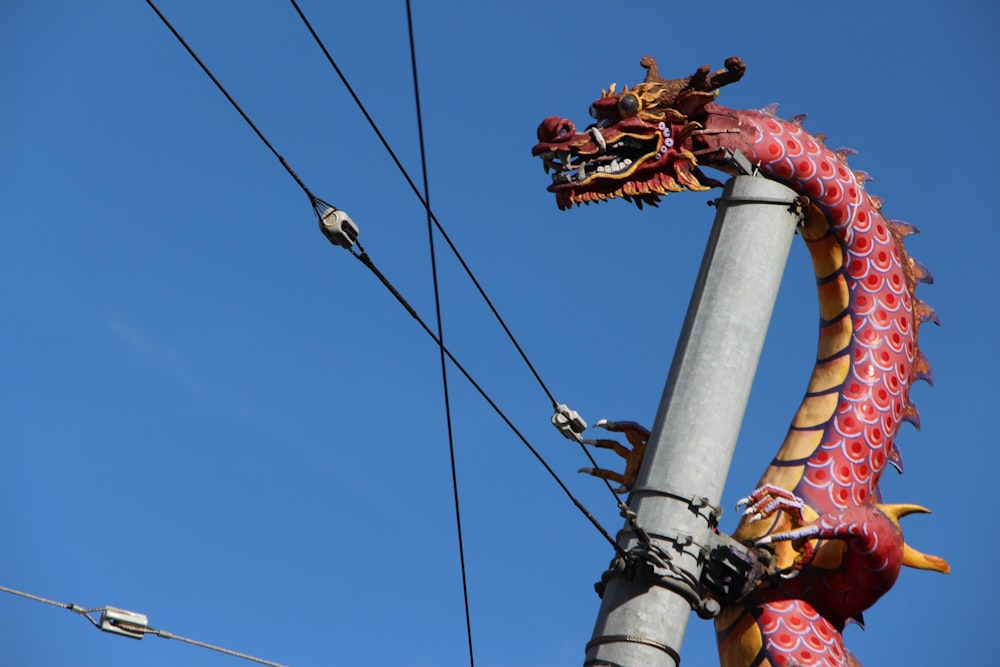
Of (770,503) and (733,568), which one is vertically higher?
(770,503)

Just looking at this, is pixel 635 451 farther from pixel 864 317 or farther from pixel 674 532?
pixel 864 317

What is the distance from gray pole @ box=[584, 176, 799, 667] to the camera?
27.1 feet

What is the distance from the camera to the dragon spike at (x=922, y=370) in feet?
36.0

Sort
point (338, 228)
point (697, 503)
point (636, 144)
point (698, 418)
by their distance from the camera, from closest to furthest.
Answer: point (338, 228) → point (697, 503) → point (698, 418) → point (636, 144)

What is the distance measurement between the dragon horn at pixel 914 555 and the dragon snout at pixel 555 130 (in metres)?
3.54

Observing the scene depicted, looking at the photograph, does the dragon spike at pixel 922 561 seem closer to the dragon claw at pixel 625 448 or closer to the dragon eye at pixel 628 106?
the dragon claw at pixel 625 448

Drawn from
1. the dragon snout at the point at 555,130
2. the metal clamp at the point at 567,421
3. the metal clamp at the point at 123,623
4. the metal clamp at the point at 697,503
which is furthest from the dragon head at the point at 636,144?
the metal clamp at the point at 123,623

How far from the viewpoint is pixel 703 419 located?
29.0 ft

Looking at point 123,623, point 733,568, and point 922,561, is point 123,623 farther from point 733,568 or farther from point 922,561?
point 922,561

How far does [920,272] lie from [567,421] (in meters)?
3.57

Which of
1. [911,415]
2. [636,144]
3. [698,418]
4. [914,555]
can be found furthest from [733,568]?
[636,144]

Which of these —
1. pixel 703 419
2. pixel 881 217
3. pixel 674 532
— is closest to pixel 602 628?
pixel 674 532

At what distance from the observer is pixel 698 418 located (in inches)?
348

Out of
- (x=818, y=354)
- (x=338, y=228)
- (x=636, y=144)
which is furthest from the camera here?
(x=818, y=354)
